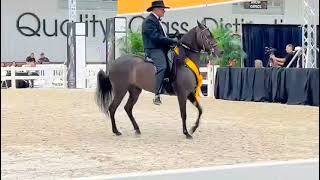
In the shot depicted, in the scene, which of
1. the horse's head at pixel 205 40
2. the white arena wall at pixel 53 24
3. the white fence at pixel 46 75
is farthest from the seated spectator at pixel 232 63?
the white arena wall at pixel 53 24

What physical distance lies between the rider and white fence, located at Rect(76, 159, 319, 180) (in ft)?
14.0

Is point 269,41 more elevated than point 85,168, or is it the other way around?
point 269,41

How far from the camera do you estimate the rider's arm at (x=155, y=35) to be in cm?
916

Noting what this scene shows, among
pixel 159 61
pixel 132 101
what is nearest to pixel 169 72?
pixel 159 61

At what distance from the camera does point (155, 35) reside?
9.16 metres

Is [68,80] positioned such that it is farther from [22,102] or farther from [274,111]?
[274,111]

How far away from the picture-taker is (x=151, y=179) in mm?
4738

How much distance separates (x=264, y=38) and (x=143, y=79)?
1411 centimetres

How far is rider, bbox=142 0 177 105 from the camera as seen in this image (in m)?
9.19

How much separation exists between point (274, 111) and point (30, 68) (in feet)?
44.3

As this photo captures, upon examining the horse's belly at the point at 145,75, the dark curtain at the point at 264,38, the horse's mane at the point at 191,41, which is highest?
the dark curtain at the point at 264,38

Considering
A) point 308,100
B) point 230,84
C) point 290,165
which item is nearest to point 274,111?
point 308,100

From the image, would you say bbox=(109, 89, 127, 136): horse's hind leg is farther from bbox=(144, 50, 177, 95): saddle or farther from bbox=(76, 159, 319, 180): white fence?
bbox=(76, 159, 319, 180): white fence

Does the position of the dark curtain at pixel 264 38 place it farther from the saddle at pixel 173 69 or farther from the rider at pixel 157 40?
the rider at pixel 157 40
